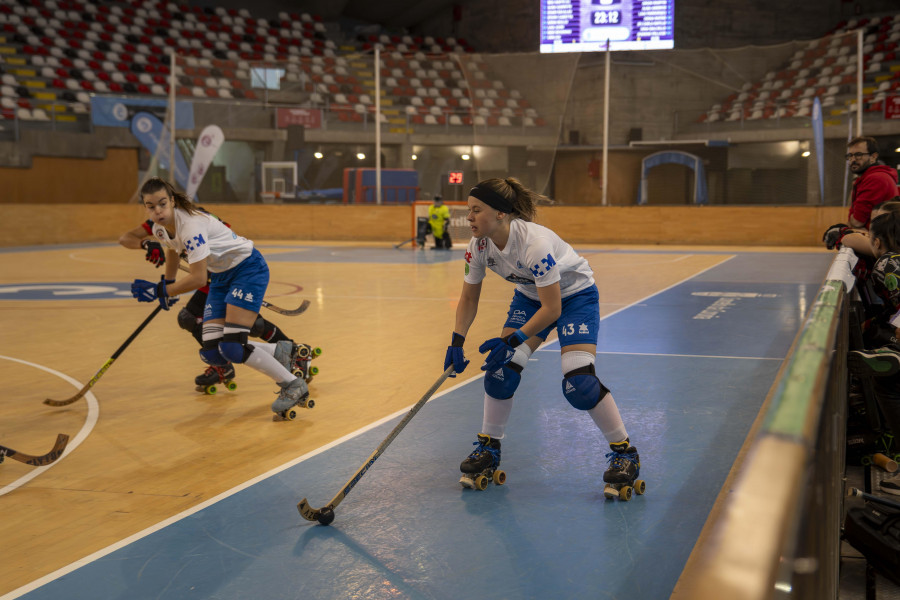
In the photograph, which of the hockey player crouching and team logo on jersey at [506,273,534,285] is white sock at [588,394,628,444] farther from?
the hockey player crouching

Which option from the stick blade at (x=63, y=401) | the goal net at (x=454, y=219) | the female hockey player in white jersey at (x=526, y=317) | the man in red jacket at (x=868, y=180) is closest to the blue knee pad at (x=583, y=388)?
the female hockey player in white jersey at (x=526, y=317)

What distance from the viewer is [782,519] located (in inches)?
41.4

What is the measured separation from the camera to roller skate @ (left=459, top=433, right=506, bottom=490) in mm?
3984

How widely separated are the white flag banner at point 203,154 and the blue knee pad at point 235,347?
18.2m

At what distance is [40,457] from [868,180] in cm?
596

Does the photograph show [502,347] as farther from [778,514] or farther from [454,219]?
[454,219]

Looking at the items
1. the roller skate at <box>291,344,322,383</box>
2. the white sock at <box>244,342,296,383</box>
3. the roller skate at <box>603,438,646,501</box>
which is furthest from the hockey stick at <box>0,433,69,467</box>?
the roller skate at <box>603,438,646,501</box>

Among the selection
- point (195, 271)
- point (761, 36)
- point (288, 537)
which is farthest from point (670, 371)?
point (761, 36)

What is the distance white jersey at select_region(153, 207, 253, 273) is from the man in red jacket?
4.59 metres

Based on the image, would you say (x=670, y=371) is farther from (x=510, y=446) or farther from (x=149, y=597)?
(x=149, y=597)

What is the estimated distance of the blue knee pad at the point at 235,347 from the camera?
5305mm

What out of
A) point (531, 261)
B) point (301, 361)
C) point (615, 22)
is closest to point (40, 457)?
point (301, 361)

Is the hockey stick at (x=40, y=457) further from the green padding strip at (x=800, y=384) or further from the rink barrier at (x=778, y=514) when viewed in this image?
the rink barrier at (x=778, y=514)

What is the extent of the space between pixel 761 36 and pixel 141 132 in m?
22.2
